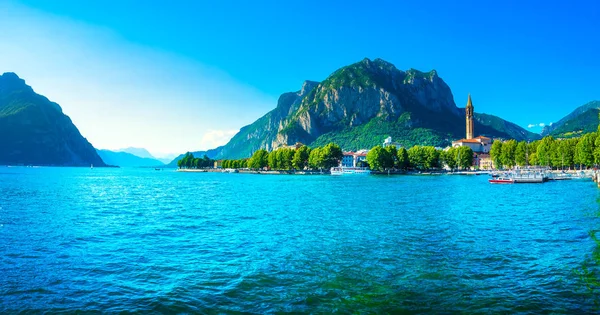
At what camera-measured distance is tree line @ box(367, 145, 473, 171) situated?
155 m

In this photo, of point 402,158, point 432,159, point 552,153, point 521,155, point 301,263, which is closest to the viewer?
point 301,263

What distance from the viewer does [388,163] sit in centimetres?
15725

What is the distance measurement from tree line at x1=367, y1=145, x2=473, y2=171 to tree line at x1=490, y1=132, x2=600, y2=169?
1197cm

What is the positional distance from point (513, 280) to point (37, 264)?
20.2 meters

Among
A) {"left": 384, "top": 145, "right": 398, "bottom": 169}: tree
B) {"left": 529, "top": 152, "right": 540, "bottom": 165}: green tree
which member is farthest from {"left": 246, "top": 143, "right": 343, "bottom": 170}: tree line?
{"left": 529, "top": 152, "right": 540, "bottom": 165}: green tree

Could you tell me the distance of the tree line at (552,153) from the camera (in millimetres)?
100438

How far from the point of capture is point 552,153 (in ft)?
392

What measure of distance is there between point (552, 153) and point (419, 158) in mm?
50421

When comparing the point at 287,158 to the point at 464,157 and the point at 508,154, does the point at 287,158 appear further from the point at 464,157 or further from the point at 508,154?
the point at 508,154

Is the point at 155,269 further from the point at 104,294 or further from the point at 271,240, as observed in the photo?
the point at 271,240

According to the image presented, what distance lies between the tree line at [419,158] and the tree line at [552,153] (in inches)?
471

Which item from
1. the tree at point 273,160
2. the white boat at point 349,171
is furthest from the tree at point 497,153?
the tree at point 273,160

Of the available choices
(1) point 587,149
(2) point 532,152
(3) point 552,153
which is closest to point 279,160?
(2) point 532,152

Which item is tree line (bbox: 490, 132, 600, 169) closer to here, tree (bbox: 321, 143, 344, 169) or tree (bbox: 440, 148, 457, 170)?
tree (bbox: 440, 148, 457, 170)
